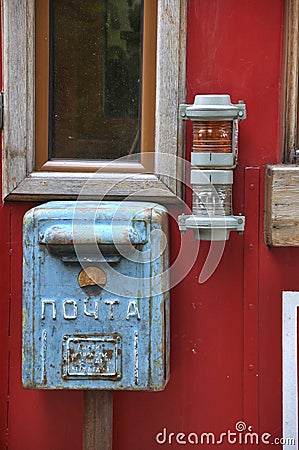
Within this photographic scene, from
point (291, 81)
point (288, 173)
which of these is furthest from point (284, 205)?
point (291, 81)

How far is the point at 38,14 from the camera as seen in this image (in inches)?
121

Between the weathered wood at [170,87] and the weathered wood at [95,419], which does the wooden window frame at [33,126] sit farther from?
the weathered wood at [95,419]

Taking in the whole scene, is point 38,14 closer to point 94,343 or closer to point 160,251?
point 160,251

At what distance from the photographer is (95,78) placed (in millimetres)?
3125

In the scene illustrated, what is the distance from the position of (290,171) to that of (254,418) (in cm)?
100

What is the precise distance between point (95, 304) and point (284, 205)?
0.79 meters

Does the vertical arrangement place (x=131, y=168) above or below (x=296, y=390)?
above

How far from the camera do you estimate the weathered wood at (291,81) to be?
9.96ft

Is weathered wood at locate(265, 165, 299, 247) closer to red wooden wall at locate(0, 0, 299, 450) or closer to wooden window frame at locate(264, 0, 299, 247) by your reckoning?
wooden window frame at locate(264, 0, 299, 247)

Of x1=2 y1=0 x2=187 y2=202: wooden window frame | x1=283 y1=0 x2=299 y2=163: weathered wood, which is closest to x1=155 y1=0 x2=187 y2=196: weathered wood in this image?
x1=2 y1=0 x2=187 y2=202: wooden window frame

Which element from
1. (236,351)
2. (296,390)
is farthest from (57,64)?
(296,390)

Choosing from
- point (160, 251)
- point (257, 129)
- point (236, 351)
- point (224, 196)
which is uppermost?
point (257, 129)

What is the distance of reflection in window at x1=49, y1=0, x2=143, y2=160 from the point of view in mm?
3098

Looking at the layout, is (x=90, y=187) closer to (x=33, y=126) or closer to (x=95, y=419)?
(x=33, y=126)
